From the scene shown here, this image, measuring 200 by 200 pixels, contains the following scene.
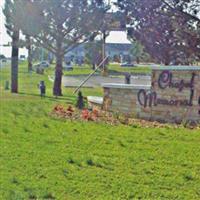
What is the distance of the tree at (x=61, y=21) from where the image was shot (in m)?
21.4

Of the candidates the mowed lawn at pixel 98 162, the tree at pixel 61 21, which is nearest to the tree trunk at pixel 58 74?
the tree at pixel 61 21

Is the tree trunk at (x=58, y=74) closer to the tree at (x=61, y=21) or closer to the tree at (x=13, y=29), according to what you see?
the tree at (x=61, y=21)

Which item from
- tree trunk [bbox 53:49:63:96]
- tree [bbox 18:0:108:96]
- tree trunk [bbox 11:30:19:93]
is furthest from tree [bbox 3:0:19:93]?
tree trunk [bbox 53:49:63:96]

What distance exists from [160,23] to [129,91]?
3.53m

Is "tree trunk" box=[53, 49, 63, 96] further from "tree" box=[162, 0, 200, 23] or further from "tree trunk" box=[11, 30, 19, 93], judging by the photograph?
"tree" box=[162, 0, 200, 23]

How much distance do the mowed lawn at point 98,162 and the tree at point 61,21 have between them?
11.8m

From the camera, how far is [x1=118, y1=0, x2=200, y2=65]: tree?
585 inches

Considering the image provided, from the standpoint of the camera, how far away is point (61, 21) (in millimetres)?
22031

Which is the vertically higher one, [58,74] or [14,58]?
[14,58]

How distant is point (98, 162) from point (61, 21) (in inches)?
627

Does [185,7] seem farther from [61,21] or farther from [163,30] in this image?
[61,21]

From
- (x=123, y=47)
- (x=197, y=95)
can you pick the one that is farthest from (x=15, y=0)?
(x=123, y=47)

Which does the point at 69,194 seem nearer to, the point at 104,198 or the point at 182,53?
the point at 104,198

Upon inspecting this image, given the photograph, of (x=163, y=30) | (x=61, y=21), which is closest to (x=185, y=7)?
(x=163, y=30)
